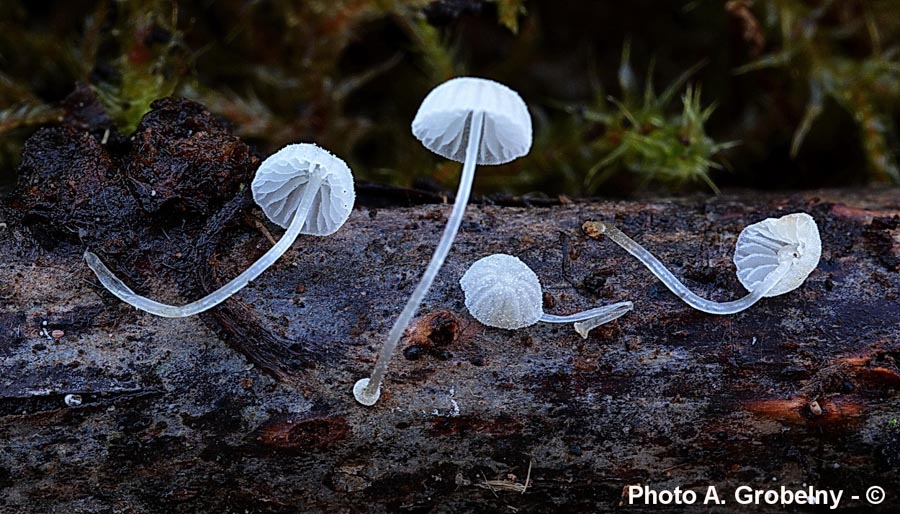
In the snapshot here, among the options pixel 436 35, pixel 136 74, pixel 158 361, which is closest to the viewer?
pixel 158 361

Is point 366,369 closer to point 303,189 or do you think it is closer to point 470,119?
point 303,189

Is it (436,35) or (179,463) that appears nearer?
(179,463)

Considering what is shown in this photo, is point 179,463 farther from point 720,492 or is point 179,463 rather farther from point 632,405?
point 720,492

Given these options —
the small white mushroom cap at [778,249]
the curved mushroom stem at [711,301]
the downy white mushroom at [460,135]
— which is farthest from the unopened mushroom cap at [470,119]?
the small white mushroom cap at [778,249]

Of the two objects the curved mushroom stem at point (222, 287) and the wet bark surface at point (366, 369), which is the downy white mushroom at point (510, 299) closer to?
the wet bark surface at point (366, 369)

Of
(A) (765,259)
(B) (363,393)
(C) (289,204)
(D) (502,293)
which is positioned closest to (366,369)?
(B) (363,393)

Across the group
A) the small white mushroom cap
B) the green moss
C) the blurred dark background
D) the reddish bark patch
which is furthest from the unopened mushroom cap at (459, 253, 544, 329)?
the green moss

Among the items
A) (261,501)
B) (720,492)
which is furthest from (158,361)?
(720,492)
